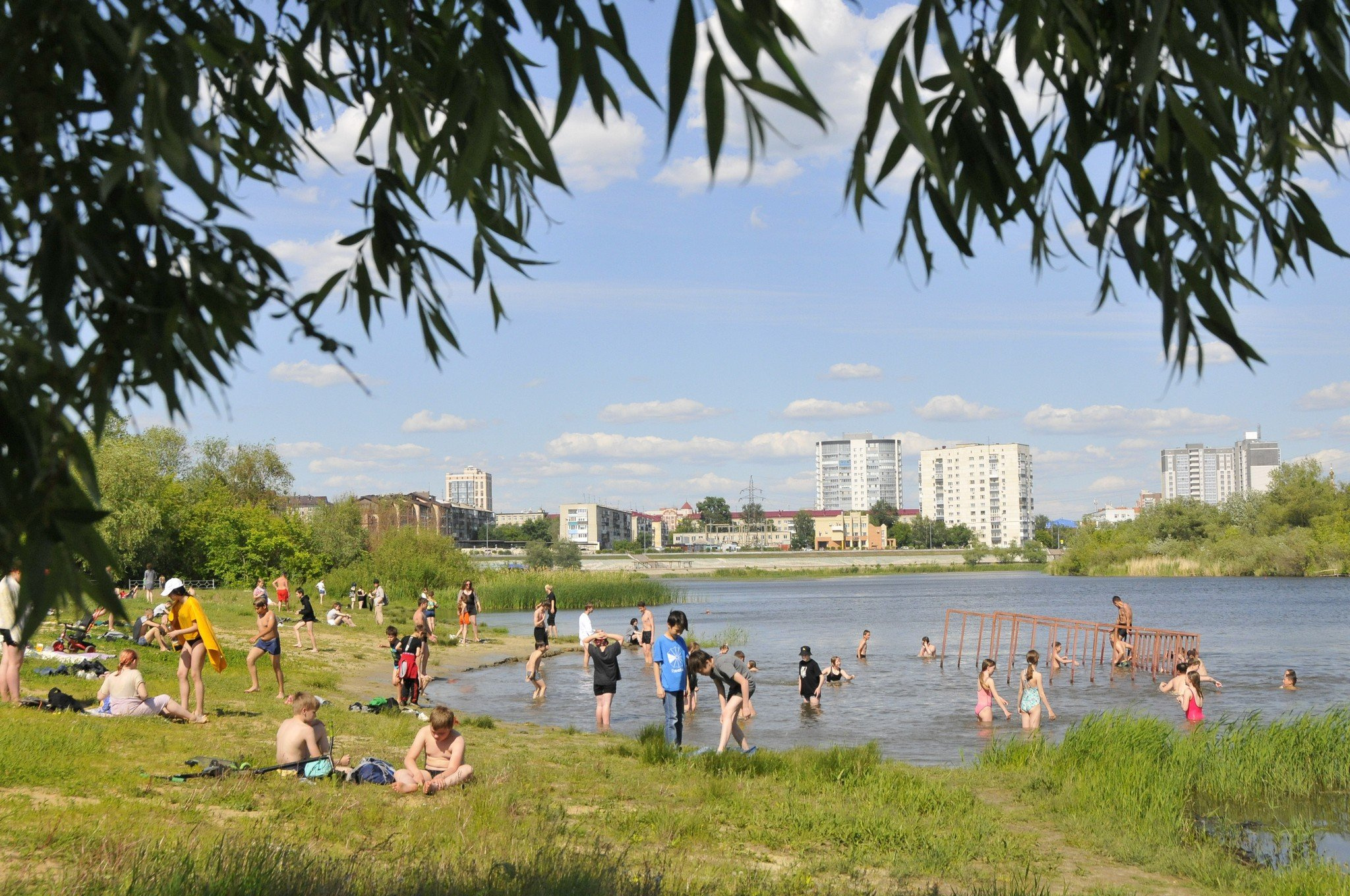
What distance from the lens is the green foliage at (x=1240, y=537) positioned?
88.6 meters

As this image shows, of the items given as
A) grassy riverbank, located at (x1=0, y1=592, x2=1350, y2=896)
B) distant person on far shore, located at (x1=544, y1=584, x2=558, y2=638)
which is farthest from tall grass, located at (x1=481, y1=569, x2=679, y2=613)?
grassy riverbank, located at (x1=0, y1=592, x2=1350, y2=896)

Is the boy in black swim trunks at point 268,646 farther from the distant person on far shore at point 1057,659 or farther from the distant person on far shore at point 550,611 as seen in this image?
the distant person on far shore at point 1057,659

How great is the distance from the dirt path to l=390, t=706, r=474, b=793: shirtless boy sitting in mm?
5300

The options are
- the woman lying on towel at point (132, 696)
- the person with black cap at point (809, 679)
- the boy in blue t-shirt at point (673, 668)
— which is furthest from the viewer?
the person with black cap at point (809, 679)

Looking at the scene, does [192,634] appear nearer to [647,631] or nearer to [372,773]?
[372,773]

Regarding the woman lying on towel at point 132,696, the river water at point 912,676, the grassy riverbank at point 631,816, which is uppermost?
the woman lying on towel at point 132,696

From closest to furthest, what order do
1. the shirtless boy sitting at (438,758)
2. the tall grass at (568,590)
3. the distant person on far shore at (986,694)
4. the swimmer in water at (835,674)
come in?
the shirtless boy sitting at (438,758) < the distant person on far shore at (986,694) < the swimmer in water at (835,674) < the tall grass at (568,590)

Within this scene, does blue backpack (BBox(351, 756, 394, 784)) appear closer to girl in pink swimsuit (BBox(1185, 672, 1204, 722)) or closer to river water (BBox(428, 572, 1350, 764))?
river water (BBox(428, 572, 1350, 764))

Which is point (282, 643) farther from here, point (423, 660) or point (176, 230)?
point (176, 230)

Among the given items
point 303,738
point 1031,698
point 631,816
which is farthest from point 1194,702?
point 303,738

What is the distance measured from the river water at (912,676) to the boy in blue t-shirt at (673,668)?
11.0 ft

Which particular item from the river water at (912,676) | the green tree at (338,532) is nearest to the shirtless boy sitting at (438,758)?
the river water at (912,676)

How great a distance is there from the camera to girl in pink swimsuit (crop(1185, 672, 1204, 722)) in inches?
800

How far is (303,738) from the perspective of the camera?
36.7 feet
